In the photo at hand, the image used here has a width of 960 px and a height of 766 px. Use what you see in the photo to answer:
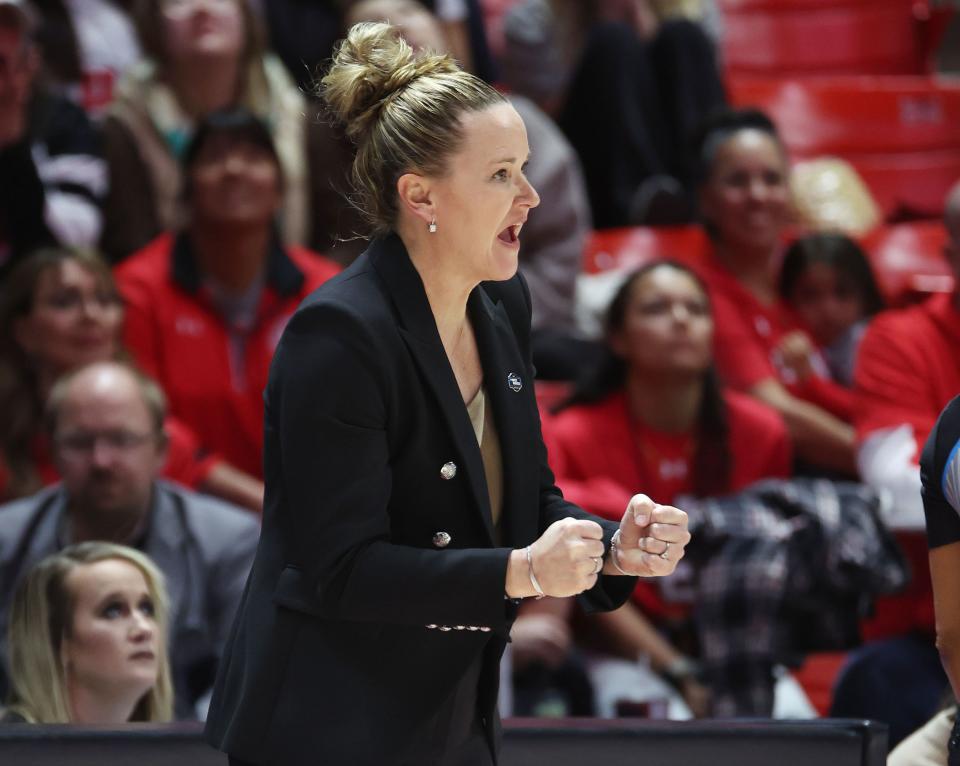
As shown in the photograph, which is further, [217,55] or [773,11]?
[773,11]

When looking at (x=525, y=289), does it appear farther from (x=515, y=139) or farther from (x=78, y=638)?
(x=78, y=638)

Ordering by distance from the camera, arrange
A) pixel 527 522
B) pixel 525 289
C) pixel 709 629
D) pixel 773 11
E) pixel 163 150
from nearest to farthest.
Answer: pixel 527 522 < pixel 525 289 < pixel 709 629 < pixel 163 150 < pixel 773 11

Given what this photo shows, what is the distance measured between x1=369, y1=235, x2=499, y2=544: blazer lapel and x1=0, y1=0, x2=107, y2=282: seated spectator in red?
257cm

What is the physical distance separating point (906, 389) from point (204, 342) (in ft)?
5.84

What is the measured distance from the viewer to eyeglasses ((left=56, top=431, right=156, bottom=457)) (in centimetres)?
355

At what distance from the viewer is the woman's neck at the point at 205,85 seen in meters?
4.81

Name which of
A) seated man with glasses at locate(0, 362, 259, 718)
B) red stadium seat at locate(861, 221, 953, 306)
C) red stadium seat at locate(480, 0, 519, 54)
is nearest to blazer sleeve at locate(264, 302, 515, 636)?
seated man with glasses at locate(0, 362, 259, 718)

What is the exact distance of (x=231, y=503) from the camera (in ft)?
13.1

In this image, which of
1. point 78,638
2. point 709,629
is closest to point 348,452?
point 78,638

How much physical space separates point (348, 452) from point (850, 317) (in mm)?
3412

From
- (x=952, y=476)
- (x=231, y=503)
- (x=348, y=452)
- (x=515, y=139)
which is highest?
(x=515, y=139)

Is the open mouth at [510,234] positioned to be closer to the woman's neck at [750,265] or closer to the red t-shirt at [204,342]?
the red t-shirt at [204,342]

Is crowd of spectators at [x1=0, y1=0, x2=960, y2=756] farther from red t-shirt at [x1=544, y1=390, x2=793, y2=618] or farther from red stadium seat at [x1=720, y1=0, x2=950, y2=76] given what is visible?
red stadium seat at [x1=720, y1=0, x2=950, y2=76]

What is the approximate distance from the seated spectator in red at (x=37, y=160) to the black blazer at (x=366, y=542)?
8.54 ft
